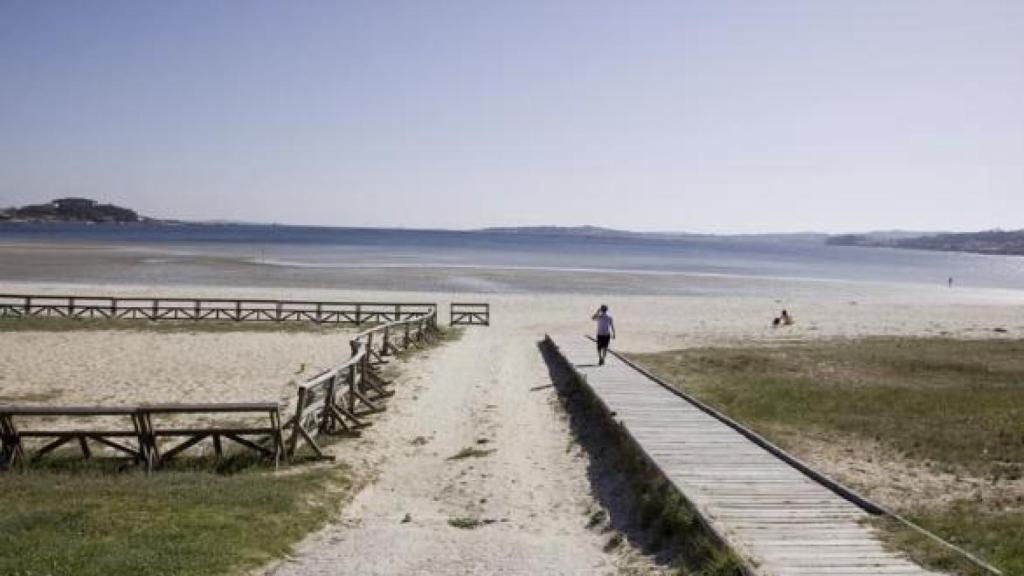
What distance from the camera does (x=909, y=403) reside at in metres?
16.5

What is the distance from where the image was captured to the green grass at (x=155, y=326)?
2831 centimetres

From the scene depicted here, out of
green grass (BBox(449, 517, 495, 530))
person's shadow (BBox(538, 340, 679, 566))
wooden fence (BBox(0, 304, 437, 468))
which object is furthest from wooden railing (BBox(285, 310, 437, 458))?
person's shadow (BBox(538, 340, 679, 566))

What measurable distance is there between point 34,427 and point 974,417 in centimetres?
1673

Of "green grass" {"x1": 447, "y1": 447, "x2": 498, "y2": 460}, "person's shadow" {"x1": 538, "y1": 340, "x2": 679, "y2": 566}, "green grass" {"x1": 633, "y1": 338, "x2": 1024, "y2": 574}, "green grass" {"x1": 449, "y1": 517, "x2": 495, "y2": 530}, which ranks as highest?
"green grass" {"x1": 633, "y1": 338, "x2": 1024, "y2": 574}

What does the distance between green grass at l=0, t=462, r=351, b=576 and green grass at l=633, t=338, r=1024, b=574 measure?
6.36 m

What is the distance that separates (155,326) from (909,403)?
2482 centimetres

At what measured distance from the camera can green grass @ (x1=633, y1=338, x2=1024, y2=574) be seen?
30.0ft

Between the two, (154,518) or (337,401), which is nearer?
(154,518)

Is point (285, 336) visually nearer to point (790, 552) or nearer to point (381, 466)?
point (381, 466)

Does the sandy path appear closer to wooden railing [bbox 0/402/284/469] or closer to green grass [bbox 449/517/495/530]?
green grass [bbox 449/517/495/530]

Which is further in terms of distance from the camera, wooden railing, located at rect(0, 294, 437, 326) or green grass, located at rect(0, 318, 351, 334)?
wooden railing, located at rect(0, 294, 437, 326)

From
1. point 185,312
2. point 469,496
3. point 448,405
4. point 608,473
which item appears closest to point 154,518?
point 469,496

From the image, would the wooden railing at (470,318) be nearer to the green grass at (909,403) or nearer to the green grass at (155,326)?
the green grass at (155,326)

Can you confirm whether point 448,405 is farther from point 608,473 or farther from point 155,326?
point 155,326
